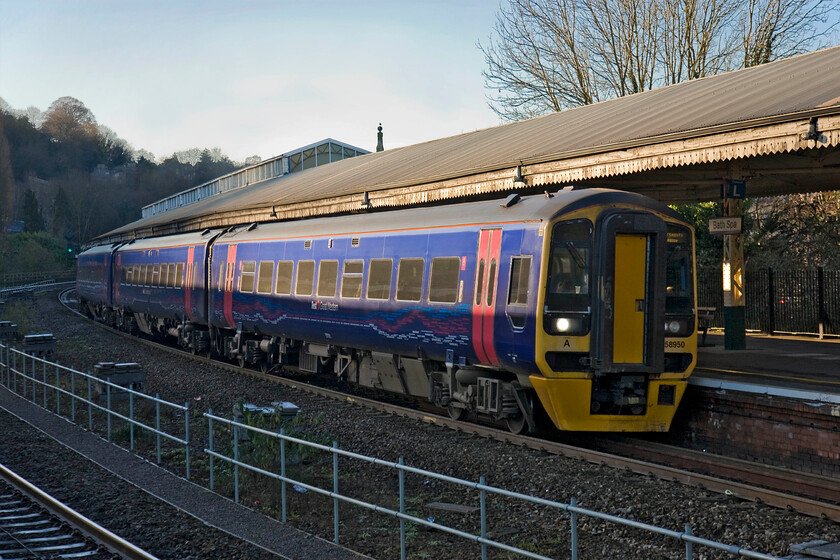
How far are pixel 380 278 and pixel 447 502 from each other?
5.91 m

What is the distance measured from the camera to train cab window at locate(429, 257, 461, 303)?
41.8ft

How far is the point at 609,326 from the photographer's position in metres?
11.2

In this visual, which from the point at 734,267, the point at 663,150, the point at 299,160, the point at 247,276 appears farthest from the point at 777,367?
the point at 299,160

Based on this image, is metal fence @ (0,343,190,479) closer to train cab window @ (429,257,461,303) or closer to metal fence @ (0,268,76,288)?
train cab window @ (429,257,461,303)

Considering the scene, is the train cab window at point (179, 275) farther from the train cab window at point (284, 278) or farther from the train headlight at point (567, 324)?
the train headlight at point (567, 324)

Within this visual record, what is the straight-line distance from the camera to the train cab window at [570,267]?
11094 millimetres

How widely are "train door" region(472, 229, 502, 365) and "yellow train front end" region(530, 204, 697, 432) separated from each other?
939 millimetres

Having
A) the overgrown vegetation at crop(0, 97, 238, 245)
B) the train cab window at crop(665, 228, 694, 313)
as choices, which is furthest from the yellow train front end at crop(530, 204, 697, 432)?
the overgrown vegetation at crop(0, 97, 238, 245)

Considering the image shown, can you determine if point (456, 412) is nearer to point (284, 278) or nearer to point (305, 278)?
Answer: point (305, 278)

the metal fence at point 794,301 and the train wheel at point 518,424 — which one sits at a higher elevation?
the metal fence at point 794,301

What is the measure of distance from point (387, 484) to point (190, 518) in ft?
7.77

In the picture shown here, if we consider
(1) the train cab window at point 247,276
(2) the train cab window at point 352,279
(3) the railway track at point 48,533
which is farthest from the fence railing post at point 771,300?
(3) the railway track at point 48,533

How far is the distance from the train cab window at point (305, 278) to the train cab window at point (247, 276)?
239 centimetres

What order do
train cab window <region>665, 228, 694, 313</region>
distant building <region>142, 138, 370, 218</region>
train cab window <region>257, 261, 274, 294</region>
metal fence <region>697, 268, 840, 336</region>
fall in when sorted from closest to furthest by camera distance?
1. train cab window <region>665, 228, 694, 313</region>
2. train cab window <region>257, 261, 274, 294</region>
3. metal fence <region>697, 268, 840, 336</region>
4. distant building <region>142, 138, 370, 218</region>
